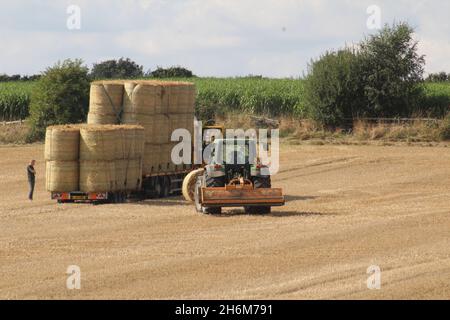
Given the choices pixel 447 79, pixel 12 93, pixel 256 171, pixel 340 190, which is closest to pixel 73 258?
pixel 256 171

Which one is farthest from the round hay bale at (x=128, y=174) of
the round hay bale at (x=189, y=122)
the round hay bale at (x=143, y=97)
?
the round hay bale at (x=189, y=122)

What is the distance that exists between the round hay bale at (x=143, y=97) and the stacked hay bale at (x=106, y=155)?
4.43ft

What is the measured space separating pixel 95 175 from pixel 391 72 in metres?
29.1

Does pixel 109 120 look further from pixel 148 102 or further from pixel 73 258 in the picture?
pixel 73 258

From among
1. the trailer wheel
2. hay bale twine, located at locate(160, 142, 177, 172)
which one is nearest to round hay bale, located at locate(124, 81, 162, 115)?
hay bale twine, located at locate(160, 142, 177, 172)

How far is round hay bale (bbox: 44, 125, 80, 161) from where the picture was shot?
34125mm

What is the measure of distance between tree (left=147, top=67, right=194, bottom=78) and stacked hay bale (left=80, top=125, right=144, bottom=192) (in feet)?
170

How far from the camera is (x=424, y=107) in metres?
60.9

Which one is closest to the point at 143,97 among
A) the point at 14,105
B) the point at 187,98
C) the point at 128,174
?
the point at 187,98

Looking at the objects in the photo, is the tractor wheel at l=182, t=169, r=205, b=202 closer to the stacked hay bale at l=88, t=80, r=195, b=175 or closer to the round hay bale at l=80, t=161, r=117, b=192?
the round hay bale at l=80, t=161, r=117, b=192

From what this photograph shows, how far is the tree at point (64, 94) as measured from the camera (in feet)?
184

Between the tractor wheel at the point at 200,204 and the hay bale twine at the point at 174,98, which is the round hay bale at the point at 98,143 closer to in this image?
the hay bale twine at the point at 174,98

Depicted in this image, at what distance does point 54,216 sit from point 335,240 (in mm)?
9167

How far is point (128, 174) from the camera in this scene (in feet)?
116
